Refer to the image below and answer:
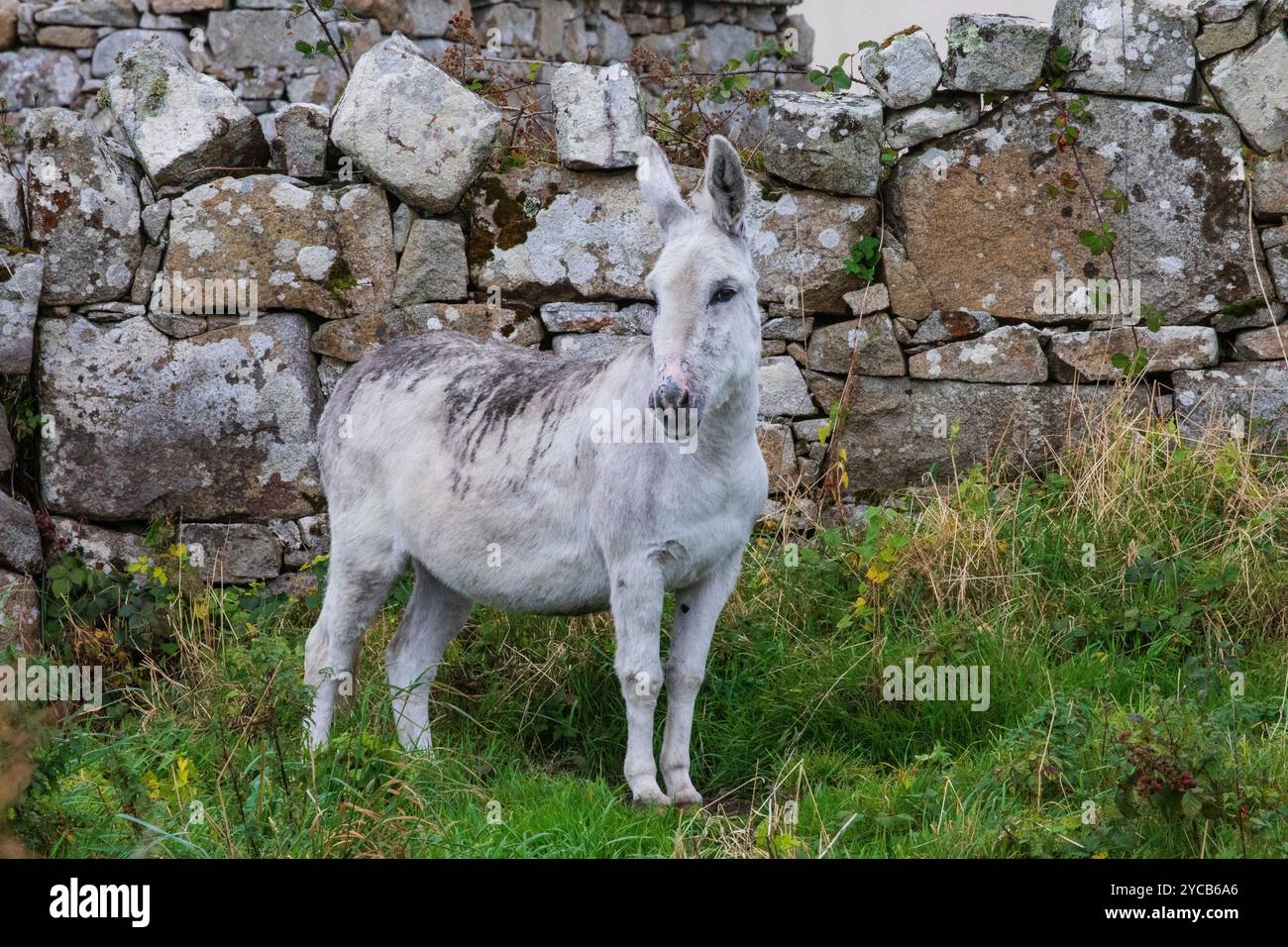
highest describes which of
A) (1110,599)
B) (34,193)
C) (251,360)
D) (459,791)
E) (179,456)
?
(34,193)

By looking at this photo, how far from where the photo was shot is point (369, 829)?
13.5ft

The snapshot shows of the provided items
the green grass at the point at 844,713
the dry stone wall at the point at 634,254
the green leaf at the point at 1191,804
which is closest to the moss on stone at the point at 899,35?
the dry stone wall at the point at 634,254

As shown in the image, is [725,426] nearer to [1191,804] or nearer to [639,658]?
[639,658]

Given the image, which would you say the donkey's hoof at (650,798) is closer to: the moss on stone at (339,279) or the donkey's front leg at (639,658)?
the donkey's front leg at (639,658)

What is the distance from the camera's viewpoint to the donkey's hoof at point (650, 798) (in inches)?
183

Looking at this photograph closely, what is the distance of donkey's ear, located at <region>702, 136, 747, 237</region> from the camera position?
4363 mm

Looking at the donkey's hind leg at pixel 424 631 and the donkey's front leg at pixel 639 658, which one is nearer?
the donkey's front leg at pixel 639 658

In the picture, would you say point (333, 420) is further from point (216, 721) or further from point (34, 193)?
point (34, 193)

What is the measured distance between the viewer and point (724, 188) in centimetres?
444

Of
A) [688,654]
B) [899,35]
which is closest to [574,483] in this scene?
[688,654]

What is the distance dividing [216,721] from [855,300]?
3.57 meters

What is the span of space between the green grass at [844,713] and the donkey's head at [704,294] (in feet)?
4.49
